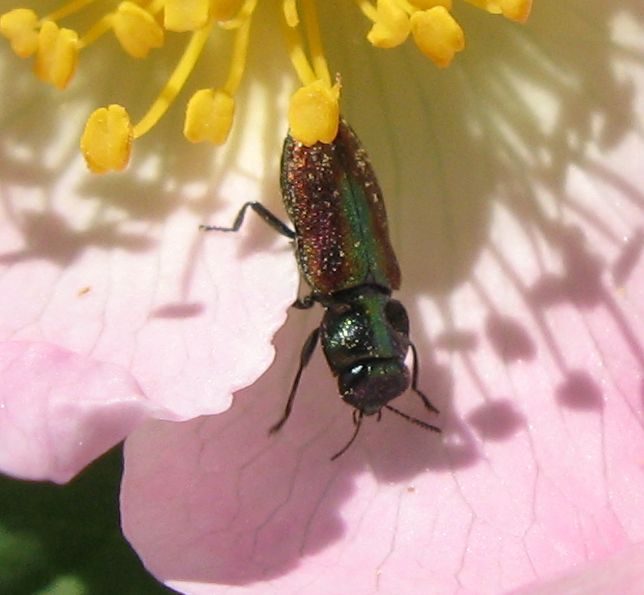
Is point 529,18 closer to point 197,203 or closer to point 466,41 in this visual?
point 466,41

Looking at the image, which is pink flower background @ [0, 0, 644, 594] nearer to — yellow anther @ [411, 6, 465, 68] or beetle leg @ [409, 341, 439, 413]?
beetle leg @ [409, 341, 439, 413]

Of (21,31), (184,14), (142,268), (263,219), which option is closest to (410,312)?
(263,219)

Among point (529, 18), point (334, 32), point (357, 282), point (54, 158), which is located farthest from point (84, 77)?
point (529, 18)

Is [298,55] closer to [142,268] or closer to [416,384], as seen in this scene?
[142,268]

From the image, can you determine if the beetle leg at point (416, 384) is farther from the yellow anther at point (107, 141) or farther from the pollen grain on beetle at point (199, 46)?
the yellow anther at point (107, 141)

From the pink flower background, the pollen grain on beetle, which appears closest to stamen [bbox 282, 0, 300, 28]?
the pollen grain on beetle
